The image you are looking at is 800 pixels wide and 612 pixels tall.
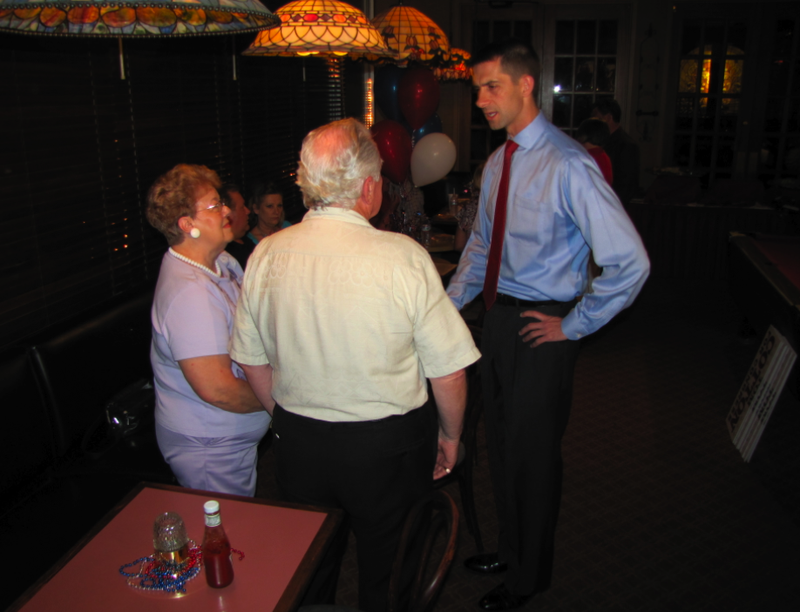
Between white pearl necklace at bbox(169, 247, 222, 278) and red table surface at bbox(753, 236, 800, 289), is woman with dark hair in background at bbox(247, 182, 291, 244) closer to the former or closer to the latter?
white pearl necklace at bbox(169, 247, 222, 278)

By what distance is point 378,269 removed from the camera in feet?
4.47

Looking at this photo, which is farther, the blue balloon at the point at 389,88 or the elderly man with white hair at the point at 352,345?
the blue balloon at the point at 389,88

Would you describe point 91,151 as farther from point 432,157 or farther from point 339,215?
point 432,157

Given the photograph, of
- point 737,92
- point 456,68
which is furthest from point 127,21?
point 737,92

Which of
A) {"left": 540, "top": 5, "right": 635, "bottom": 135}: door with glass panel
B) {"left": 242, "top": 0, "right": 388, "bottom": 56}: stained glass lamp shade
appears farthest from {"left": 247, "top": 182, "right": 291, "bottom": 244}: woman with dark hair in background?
{"left": 540, "top": 5, "right": 635, "bottom": 135}: door with glass panel

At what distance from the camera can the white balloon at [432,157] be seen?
5254 mm

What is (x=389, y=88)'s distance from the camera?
5.66m

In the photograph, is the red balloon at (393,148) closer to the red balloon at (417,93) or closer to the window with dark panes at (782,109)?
the red balloon at (417,93)

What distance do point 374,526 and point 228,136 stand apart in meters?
2.99

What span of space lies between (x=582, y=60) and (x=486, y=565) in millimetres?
6378

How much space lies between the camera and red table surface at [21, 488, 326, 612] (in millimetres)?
1232

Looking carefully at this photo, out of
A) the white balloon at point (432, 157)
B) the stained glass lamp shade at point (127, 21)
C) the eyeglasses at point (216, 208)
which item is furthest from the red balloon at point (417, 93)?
the stained glass lamp shade at point (127, 21)

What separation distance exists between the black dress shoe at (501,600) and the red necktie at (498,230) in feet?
3.17

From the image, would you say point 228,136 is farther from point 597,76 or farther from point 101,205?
point 597,76
